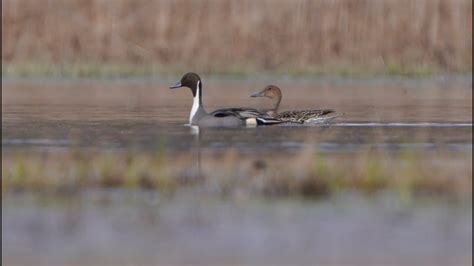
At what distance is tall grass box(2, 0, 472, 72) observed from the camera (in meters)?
23.7

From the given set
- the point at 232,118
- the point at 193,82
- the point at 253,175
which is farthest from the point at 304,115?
the point at 253,175

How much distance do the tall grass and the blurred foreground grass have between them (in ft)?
41.7

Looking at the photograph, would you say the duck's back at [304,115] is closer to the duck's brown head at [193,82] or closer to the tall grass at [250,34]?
the duck's brown head at [193,82]

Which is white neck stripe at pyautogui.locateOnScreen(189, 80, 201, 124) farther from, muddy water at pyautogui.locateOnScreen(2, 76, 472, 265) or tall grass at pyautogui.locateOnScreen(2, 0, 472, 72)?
tall grass at pyautogui.locateOnScreen(2, 0, 472, 72)

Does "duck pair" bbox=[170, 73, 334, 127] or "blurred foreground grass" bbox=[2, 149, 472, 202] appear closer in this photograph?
"blurred foreground grass" bbox=[2, 149, 472, 202]

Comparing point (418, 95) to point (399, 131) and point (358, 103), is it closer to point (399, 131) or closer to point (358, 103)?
point (358, 103)

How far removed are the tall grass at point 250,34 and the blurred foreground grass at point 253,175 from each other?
12.7 m

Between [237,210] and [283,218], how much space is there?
359mm

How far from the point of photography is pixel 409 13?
23906 millimetres

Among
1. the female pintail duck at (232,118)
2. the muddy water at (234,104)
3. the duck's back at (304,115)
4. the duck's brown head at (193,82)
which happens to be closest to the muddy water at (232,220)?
the muddy water at (234,104)

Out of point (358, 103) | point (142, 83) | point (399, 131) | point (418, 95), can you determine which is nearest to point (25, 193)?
point (399, 131)

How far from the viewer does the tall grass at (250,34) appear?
2366cm

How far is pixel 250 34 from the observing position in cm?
2391

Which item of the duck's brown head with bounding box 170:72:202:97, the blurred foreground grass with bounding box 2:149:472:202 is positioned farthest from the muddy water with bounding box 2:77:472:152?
the blurred foreground grass with bounding box 2:149:472:202
